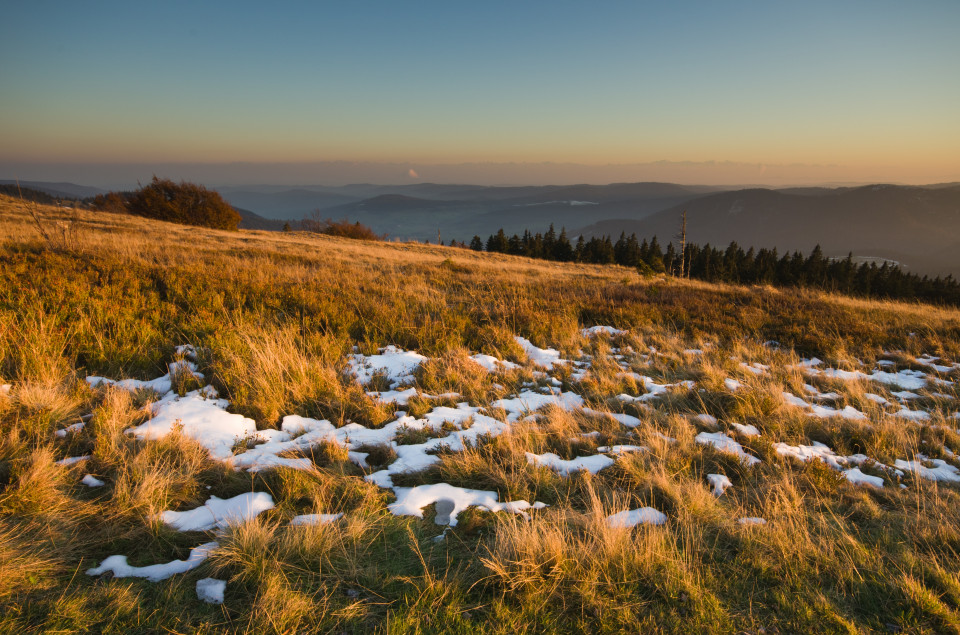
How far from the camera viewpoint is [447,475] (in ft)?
10.0

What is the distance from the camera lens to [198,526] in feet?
7.64

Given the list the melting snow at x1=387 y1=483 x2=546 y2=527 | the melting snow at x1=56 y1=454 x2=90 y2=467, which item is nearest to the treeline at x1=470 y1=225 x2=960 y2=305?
the melting snow at x1=387 y1=483 x2=546 y2=527

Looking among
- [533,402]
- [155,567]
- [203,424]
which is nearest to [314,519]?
[155,567]

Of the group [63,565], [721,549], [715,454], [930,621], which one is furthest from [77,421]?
[930,621]

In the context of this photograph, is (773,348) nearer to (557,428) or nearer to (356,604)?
(557,428)

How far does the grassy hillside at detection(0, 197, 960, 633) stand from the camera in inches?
74.5

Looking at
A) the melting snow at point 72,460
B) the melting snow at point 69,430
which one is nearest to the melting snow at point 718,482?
the melting snow at point 72,460

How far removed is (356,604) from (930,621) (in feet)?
8.87

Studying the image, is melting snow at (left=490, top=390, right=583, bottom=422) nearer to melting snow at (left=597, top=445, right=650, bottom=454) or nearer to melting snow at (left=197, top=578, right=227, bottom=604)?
melting snow at (left=597, top=445, right=650, bottom=454)

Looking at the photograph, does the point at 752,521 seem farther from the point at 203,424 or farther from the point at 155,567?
the point at 203,424

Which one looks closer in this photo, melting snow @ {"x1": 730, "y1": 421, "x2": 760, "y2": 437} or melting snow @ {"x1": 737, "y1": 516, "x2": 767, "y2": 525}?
melting snow @ {"x1": 737, "y1": 516, "x2": 767, "y2": 525}

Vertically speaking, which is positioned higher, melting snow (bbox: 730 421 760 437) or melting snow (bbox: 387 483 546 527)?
melting snow (bbox: 387 483 546 527)

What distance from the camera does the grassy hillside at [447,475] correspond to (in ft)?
6.21

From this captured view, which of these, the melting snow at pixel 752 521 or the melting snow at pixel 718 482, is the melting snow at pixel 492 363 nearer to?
the melting snow at pixel 718 482
